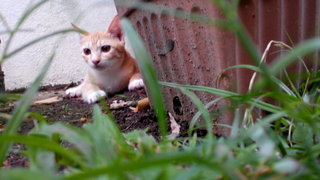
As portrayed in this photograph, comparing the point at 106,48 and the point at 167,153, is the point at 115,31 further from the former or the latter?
the point at 167,153

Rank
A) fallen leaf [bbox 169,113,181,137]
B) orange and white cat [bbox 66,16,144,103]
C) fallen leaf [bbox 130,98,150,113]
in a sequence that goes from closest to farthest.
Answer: fallen leaf [bbox 169,113,181,137] < fallen leaf [bbox 130,98,150,113] < orange and white cat [bbox 66,16,144,103]

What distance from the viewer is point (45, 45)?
3.54 metres

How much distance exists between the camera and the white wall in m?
3.46

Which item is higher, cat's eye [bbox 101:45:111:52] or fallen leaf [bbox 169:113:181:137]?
cat's eye [bbox 101:45:111:52]

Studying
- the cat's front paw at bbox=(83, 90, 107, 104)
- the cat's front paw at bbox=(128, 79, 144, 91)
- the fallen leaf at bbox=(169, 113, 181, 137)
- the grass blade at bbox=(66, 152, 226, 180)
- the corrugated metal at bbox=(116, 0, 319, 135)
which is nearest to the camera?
the grass blade at bbox=(66, 152, 226, 180)

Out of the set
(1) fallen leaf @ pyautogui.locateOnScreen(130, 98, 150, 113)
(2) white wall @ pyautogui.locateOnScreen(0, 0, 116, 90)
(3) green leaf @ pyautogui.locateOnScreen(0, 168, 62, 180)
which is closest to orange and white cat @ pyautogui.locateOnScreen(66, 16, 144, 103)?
(2) white wall @ pyautogui.locateOnScreen(0, 0, 116, 90)

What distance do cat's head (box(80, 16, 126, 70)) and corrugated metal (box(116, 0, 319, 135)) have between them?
1333mm

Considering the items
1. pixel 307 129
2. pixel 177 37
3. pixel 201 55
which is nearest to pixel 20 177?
pixel 307 129

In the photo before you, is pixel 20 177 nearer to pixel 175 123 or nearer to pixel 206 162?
pixel 206 162

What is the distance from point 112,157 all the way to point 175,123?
37.5 inches

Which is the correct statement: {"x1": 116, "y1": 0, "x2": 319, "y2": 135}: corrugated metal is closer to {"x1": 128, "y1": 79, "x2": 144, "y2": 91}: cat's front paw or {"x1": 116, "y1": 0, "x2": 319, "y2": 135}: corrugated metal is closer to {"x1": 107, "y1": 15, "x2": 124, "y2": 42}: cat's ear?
{"x1": 128, "y1": 79, "x2": 144, "y2": 91}: cat's front paw

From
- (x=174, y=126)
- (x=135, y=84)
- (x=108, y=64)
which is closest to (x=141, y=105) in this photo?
(x=174, y=126)

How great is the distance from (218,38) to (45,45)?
268cm

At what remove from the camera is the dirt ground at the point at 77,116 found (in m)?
1.14
